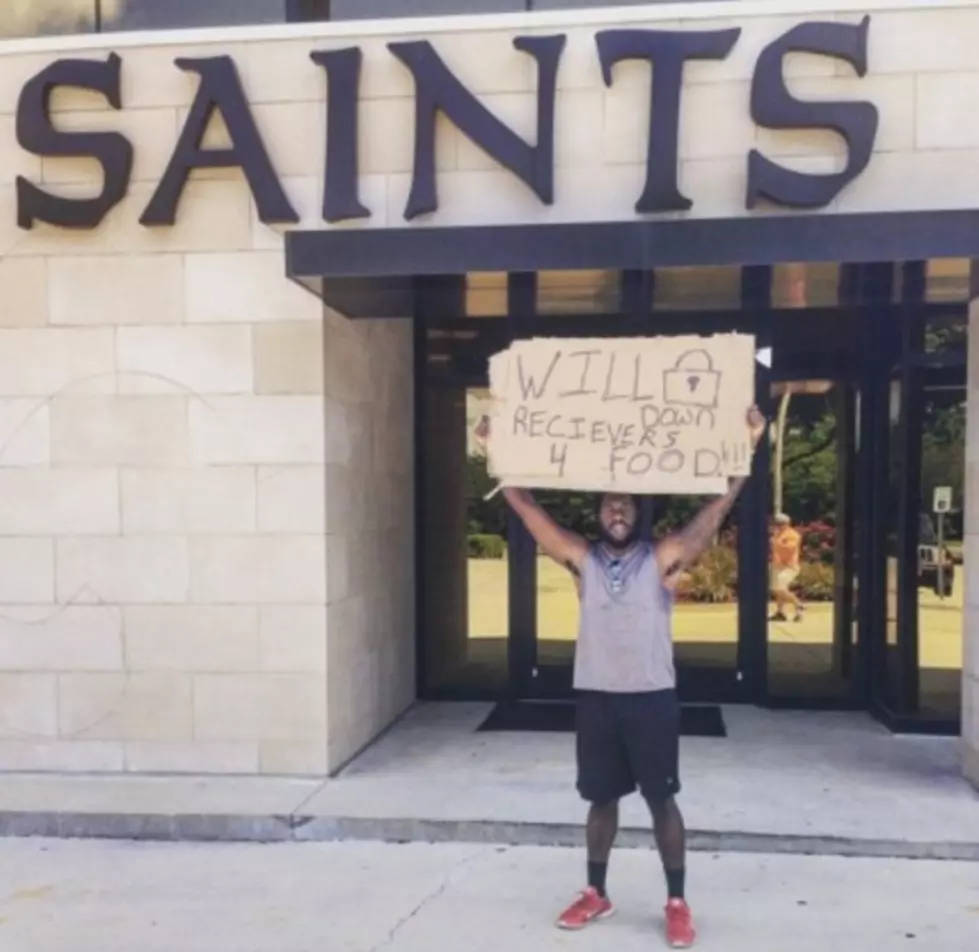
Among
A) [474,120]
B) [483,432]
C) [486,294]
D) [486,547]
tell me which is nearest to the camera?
[483,432]

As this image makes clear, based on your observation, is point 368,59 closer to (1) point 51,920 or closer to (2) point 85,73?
(2) point 85,73

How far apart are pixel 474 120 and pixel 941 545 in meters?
3.76

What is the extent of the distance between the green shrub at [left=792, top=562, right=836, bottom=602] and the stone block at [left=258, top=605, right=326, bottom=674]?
356 cm

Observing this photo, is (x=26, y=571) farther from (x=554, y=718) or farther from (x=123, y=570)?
(x=554, y=718)

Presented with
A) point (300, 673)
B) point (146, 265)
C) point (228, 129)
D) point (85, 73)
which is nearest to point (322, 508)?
point (300, 673)

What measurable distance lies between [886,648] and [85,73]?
5867 millimetres

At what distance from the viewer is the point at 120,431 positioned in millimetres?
5969

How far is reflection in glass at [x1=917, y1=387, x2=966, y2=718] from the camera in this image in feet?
22.0

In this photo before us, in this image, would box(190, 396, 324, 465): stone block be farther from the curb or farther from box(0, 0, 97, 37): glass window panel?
box(0, 0, 97, 37): glass window panel

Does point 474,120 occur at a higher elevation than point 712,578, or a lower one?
higher

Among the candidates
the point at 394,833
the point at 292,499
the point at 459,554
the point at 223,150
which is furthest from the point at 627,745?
the point at 459,554

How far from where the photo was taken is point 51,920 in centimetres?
Answer: 442

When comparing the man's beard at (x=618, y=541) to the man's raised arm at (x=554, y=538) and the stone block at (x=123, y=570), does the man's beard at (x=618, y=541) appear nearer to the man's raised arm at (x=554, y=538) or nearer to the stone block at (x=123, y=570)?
the man's raised arm at (x=554, y=538)

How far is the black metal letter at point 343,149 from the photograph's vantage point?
570cm
